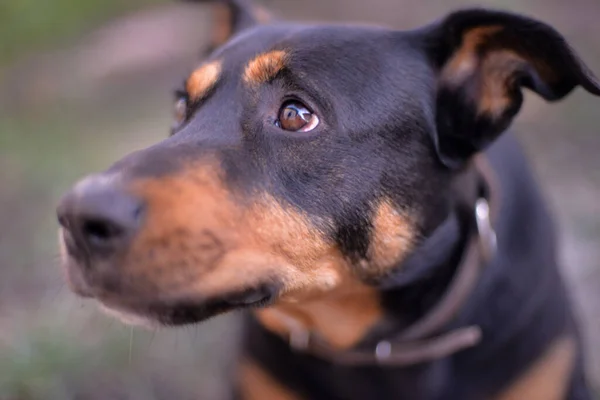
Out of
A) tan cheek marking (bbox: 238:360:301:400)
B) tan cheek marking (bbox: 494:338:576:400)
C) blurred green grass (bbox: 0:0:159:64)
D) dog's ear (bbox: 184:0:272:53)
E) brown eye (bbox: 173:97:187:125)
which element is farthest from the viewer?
blurred green grass (bbox: 0:0:159:64)

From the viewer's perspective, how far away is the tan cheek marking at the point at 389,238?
2.35m

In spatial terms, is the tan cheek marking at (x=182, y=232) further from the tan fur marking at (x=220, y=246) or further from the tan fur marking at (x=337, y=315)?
the tan fur marking at (x=337, y=315)

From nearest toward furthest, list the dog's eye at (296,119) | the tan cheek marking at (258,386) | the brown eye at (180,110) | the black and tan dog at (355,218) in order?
the black and tan dog at (355,218) → the dog's eye at (296,119) → the brown eye at (180,110) → the tan cheek marking at (258,386)

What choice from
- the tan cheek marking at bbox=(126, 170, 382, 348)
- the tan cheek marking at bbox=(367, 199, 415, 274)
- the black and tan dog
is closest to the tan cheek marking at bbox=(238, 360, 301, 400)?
the black and tan dog

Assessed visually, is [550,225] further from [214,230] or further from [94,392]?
[94,392]

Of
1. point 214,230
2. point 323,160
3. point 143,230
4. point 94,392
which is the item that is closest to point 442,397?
point 323,160

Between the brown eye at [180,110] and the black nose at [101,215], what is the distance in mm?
761

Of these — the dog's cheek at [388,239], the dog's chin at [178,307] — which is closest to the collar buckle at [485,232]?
the dog's cheek at [388,239]

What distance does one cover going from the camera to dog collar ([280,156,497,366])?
8.70 ft

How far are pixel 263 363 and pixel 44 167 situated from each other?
331 centimetres

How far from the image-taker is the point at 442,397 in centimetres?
285

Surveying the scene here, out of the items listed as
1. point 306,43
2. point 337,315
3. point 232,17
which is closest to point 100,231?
point 306,43

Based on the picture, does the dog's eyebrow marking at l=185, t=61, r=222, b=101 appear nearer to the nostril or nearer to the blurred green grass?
the nostril

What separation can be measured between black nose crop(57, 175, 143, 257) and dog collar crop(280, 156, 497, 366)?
1.14 meters
